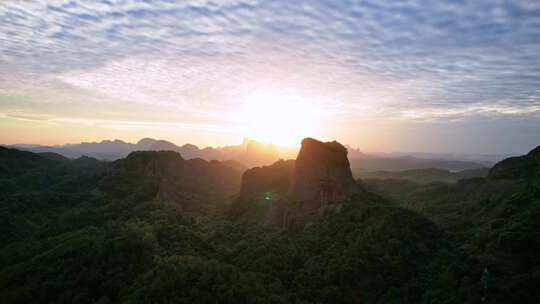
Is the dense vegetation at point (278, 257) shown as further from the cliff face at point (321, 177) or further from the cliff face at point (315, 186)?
the cliff face at point (321, 177)

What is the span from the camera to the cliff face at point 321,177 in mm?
59562

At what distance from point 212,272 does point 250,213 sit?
35.7 m

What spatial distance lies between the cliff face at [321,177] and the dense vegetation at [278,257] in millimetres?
4944

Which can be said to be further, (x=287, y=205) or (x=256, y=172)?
(x=256, y=172)

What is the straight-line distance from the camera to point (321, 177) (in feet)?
198

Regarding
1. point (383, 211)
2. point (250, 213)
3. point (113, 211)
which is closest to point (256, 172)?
point (250, 213)

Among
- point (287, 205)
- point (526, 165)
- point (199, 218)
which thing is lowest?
point (199, 218)

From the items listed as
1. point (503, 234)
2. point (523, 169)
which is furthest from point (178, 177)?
point (523, 169)

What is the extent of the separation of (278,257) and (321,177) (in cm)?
2083

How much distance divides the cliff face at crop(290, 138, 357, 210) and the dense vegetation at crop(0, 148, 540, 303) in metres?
4.94

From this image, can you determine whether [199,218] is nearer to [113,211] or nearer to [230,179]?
[113,211]

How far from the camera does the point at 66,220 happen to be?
56.0 meters

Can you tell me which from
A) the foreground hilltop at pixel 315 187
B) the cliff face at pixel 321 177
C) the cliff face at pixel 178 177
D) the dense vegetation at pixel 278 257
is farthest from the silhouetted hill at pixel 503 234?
the cliff face at pixel 178 177

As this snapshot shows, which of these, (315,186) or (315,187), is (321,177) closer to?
(315,186)
